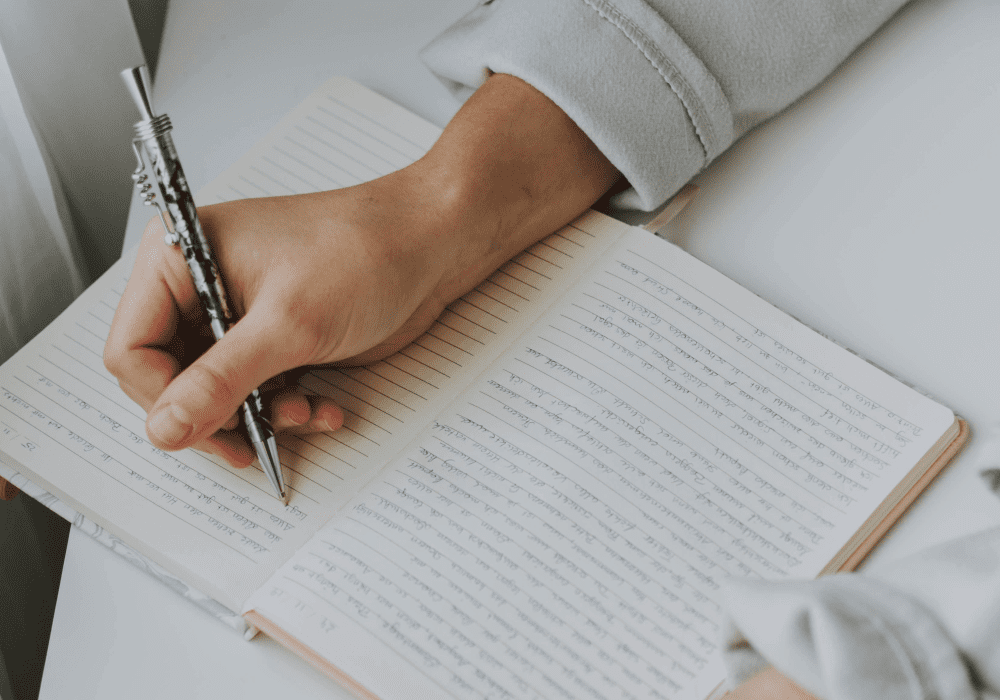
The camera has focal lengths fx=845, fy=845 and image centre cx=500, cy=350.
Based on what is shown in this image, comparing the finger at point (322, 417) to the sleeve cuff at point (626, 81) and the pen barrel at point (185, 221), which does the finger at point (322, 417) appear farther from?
the sleeve cuff at point (626, 81)

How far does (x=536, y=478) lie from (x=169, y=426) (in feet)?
0.71

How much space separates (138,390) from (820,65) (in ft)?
1.80

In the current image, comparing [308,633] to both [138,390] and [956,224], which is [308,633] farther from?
[956,224]

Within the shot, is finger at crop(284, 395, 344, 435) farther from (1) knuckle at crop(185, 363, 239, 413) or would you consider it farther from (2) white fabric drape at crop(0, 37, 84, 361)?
(2) white fabric drape at crop(0, 37, 84, 361)

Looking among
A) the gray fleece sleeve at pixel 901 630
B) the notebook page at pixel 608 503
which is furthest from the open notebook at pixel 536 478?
the gray fleece sleeve at pixel 901 630

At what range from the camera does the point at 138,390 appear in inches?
21.0

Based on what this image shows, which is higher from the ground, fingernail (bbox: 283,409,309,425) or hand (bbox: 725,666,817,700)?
fingernail (bbox: 283,409,309,425)

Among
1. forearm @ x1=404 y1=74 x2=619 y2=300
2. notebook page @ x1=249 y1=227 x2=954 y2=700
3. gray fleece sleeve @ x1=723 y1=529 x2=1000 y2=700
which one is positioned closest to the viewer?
gray fleece sleeve @ x1=723 y1=529 x2=1000 y2=700

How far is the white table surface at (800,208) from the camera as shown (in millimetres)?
495

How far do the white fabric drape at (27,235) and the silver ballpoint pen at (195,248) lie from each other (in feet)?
0.69

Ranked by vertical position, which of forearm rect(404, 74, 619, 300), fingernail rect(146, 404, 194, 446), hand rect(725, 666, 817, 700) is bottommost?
hand rect(725, 666, 817, 700)

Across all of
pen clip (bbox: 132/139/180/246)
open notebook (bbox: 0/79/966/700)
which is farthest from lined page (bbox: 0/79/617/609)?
pen clip (bbox: 132/139/180/246)

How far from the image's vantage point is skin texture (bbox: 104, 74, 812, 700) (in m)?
0.51

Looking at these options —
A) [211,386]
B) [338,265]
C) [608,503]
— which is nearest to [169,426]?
[211,386]
